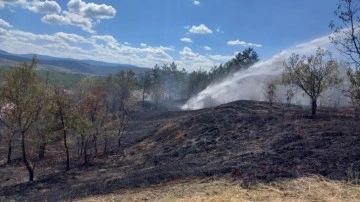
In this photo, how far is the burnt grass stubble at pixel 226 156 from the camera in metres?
16.0

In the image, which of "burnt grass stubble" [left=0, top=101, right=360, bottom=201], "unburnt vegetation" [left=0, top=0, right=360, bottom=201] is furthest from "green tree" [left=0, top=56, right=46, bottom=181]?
"burnt grass stubble" [left=0, top=101, right=360, bottom=201]

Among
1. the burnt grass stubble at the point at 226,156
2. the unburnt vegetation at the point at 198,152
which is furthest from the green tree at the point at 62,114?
the burnt grass stubble at the point at 226,156

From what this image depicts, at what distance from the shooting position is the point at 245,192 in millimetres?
13258

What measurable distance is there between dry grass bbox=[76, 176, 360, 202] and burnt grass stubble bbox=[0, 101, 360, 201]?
0.80m

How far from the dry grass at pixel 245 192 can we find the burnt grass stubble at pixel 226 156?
2.62ft

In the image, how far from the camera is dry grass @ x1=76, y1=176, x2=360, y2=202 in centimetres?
1192

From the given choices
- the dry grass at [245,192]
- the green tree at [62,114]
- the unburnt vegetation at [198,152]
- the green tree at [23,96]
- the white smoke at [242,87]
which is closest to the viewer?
the dry grass at [245,192]

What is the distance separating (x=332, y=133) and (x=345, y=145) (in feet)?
10.8

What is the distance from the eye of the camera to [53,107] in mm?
29172

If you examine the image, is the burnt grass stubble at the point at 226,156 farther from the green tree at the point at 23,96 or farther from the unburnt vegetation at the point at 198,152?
the green tree at the point at 23,96

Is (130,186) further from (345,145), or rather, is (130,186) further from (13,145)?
(13,145)

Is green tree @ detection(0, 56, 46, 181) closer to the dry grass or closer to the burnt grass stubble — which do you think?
the burnt grass stubble

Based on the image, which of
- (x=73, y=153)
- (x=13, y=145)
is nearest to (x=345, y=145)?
(x=73, y=153)

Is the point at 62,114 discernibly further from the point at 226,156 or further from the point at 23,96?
the point at 226,156
